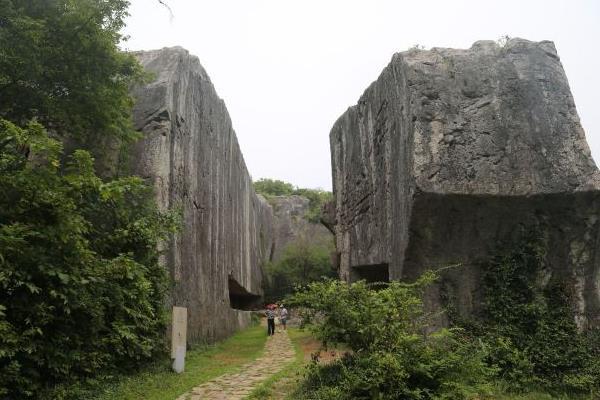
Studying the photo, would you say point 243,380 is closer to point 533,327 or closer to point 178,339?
point 178,339

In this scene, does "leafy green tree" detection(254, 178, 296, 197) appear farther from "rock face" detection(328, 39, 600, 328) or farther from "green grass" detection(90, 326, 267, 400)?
"rock face" detection(328, 39, 600, 328)

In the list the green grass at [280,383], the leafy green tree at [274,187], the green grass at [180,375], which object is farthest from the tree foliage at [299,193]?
the green grass at [280,383]

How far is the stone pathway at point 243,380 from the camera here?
7342mm

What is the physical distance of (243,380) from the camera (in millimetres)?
8703

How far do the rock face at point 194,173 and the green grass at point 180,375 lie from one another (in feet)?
2.82

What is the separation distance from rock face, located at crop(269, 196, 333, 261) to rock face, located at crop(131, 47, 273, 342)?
15.6m

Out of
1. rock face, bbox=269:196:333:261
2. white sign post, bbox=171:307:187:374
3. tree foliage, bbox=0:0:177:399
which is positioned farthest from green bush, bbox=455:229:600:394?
rock face, bbox=269:196:333:261

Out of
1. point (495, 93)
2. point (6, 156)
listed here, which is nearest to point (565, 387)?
point (495, 93)

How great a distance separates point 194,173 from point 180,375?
5978mm

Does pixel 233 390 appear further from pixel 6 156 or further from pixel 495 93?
pixel 495 93

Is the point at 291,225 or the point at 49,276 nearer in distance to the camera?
the point at 49,276

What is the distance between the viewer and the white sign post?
9.30 meters

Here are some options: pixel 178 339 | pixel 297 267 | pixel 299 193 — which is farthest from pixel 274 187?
pixel 178 339

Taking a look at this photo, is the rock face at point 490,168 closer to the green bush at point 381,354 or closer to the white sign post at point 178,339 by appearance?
the green bush at point 381,354
